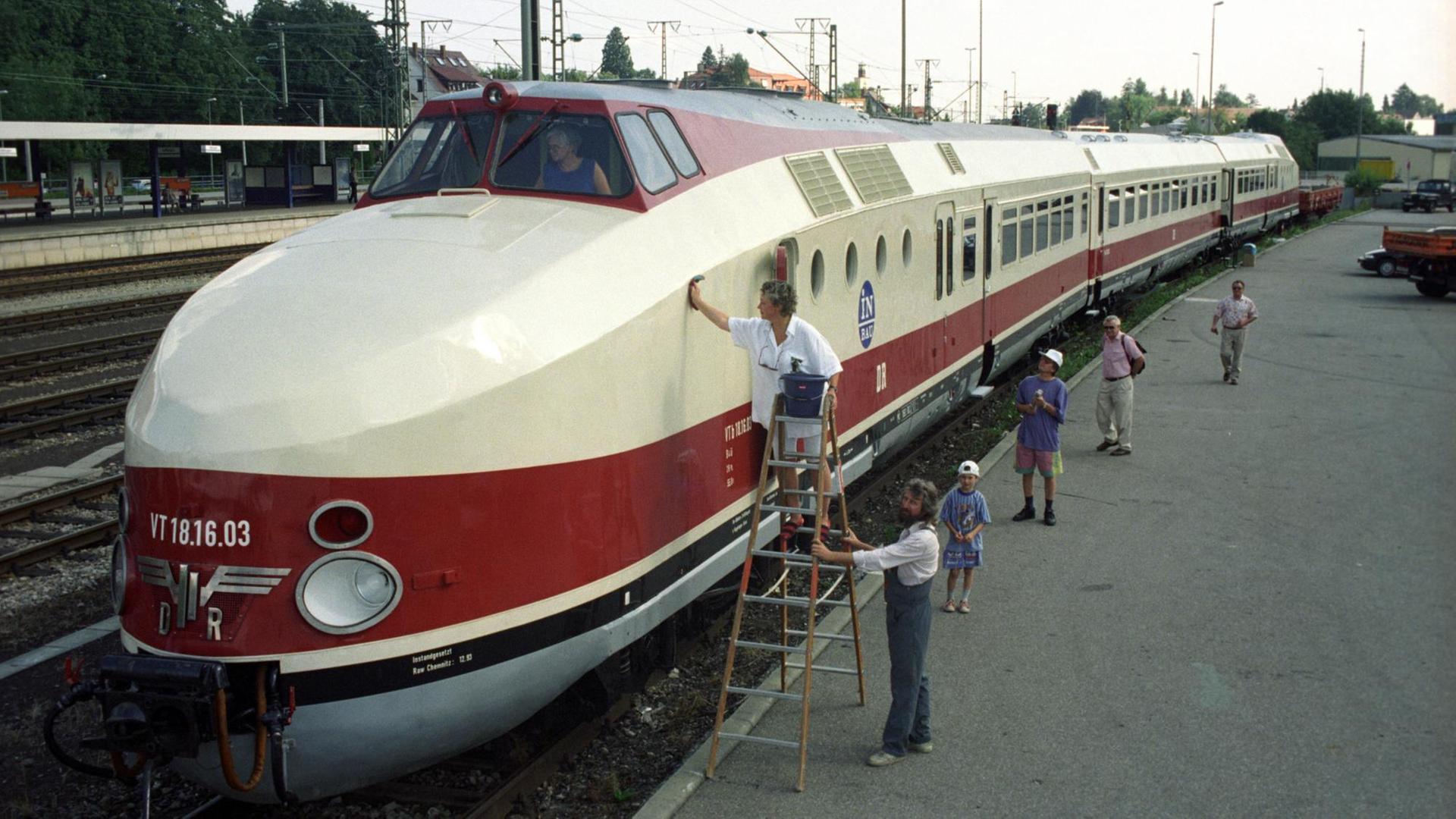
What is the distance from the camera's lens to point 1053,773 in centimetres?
779

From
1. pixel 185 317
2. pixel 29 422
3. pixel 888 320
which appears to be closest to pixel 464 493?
pixel 185 317

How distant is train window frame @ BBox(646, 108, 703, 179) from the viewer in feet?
28.1

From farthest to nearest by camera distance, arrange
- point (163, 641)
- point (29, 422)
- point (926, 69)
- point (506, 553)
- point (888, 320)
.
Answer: point (926, 69)
point (29, 422)
point (888, 320)
point (506, 553)
point (163, 641)

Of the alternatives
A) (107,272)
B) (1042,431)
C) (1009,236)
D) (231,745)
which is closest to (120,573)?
(231,745)

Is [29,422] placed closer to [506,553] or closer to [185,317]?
[185,317]

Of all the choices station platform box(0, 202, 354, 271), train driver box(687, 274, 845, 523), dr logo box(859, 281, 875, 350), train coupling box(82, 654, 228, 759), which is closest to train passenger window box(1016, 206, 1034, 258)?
dr logo box(859, 281, 875, 350)

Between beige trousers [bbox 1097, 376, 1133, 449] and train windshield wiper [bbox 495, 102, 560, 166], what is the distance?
383 inches

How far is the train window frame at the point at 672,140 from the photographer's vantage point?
28.1 feet

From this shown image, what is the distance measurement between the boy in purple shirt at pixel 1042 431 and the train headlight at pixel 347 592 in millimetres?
8327

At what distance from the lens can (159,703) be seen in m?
5.95

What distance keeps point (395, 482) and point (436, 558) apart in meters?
0.43

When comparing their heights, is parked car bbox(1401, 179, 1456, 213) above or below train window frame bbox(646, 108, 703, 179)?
above

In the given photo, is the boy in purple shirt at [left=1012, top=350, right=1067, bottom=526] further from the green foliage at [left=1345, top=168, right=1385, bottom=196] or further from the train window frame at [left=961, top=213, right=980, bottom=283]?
the green foliage at [left=1345, top=168, right=1385, bottom=196]

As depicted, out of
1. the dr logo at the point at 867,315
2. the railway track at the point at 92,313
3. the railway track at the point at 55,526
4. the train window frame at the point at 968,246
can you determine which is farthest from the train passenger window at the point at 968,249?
the railway track at the point at 92,313
